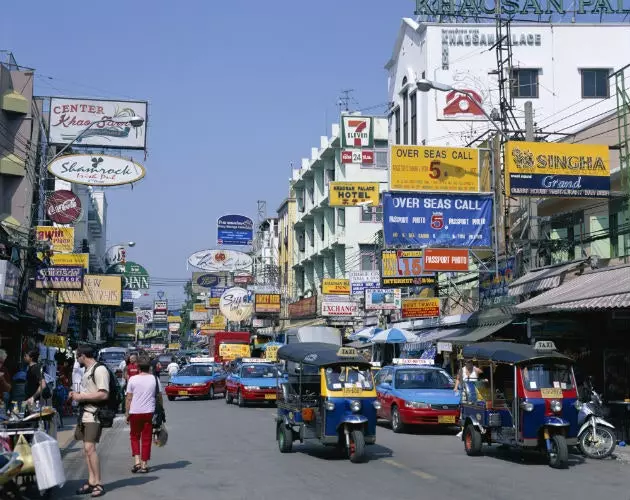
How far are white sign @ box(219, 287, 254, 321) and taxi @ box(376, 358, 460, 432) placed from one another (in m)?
37.7

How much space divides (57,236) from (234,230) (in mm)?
27697

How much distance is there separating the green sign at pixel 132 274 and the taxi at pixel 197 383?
2964cm

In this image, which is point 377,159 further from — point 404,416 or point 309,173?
point 404,416

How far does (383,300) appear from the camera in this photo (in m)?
37.7

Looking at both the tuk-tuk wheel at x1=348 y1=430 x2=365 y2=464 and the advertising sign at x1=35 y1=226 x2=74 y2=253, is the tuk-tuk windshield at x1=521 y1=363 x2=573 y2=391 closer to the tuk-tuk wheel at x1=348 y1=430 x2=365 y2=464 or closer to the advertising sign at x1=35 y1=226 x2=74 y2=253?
the tuk-tuk wheel at x1=348 y1=430 x2=365 y2=464

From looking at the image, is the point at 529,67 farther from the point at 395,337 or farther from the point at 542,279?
the point at 542,279

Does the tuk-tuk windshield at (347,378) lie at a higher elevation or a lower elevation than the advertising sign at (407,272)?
lower

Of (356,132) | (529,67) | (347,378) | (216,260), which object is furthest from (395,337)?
(216,260)

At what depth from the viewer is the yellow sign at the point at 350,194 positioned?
44.0 meters

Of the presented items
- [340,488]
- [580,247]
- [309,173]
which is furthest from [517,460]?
[309,173]

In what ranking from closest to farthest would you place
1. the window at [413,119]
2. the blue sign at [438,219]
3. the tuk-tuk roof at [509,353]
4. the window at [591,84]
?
the tuk-tuk roof at [509,353] < the blue sign at [438,219] < the window at [591,84] < the window at [413,119]

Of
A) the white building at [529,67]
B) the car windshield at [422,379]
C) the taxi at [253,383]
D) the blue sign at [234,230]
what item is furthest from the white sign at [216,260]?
the car windshield at [422,379]

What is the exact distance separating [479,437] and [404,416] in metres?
5.24

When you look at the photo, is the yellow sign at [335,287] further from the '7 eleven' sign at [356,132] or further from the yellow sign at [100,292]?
the yellow sign at [100,292]
